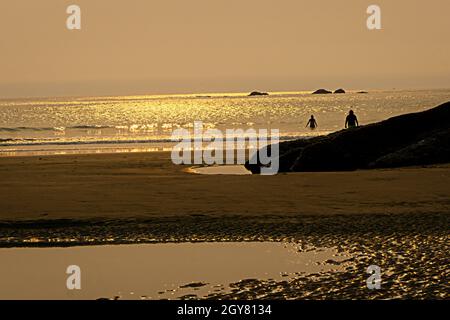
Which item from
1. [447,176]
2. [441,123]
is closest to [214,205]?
[447,176]

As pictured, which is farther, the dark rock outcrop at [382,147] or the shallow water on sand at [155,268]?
the dark rock outcrop at [382,147]

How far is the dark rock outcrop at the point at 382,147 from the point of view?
25.7 m

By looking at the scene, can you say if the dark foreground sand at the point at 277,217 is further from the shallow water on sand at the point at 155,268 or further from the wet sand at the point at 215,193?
the shallow water on sand at the point at 155,268

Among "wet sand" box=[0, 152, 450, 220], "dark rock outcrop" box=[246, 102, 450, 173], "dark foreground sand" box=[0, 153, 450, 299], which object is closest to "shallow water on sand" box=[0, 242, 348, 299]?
"dark foreground sand" box=[0, 153, 450, 299]

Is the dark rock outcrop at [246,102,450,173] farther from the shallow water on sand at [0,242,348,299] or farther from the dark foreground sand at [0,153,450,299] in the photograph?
the shallow water on sand at [0,242,348,299]

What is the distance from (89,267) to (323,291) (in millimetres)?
3879

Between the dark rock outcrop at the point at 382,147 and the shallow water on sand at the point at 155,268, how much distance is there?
1347 centimetres

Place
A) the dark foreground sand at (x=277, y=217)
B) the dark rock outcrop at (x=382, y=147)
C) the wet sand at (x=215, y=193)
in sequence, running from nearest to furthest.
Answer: the dark foreground sand at (x=277, y=217) < the wet sand at (x=215, y=193) < the dark rock outcrop at (x=382, y=147)

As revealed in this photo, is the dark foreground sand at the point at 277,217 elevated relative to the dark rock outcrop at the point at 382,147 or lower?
lower

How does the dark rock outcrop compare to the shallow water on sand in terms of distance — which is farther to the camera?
the dark rock outcrop

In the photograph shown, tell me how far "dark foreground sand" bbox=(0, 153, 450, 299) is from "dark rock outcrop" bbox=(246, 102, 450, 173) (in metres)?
1.70

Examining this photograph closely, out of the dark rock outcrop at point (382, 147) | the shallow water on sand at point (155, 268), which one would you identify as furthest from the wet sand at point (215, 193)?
the shallow water on sand at point (155, 268)

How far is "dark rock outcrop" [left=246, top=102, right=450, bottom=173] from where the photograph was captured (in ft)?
84.3
